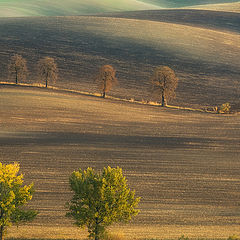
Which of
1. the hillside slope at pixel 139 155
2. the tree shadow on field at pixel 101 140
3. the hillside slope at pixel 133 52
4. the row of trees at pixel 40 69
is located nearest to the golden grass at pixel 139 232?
the hillside slope at pixel 139 155

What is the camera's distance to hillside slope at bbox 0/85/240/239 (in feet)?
92.0

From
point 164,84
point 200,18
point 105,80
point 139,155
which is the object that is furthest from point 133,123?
point 200,18

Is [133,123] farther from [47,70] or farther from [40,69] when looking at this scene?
[40,69]

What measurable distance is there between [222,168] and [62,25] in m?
94.6

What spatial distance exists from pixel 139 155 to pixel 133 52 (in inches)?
2629

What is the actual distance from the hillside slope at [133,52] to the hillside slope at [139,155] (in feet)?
53.4

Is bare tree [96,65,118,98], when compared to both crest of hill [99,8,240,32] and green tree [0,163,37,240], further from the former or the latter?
crest of hill [99,8,240,32]

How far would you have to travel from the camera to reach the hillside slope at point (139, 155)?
28.0 metres

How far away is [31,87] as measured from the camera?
80.7m

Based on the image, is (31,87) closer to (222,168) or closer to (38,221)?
(222,168)

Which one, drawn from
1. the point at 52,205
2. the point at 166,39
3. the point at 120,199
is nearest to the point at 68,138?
the point at 52,205

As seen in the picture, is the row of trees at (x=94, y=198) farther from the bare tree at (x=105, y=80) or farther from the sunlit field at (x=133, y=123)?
the bare tree at (x=105, y=80)

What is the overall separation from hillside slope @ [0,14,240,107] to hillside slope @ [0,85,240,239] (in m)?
16.3

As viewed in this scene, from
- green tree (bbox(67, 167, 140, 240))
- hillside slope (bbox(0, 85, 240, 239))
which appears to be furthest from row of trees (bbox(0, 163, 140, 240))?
hillside slope (bbox(0, 85, 240, 239))
